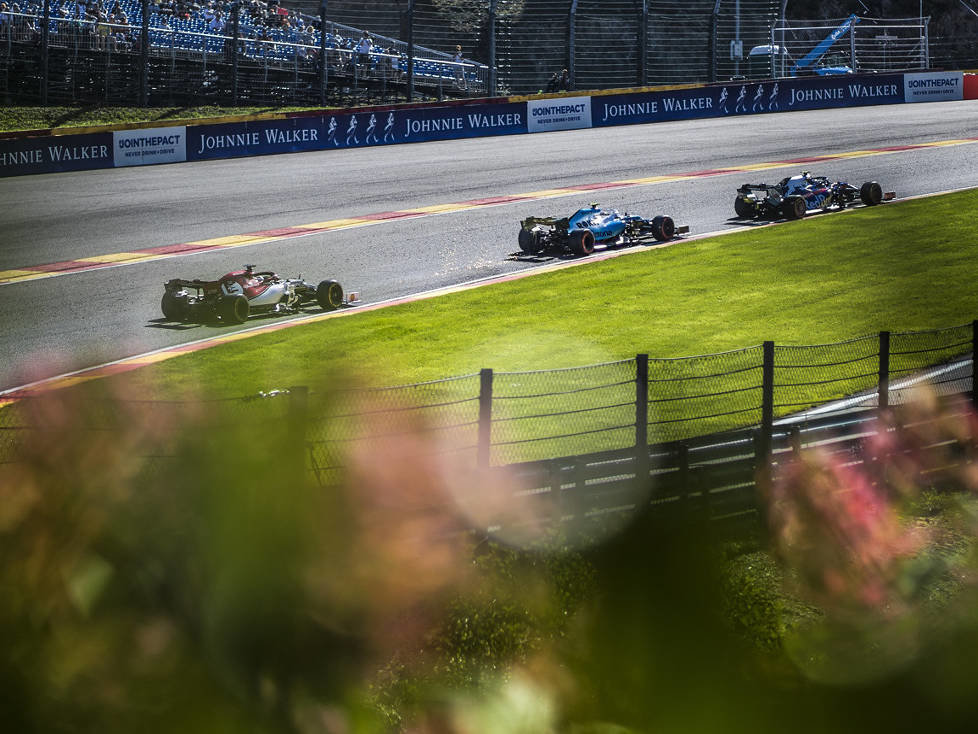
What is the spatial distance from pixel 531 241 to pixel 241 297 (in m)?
5.78

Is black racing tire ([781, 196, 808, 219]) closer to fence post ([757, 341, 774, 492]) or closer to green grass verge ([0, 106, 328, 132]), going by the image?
fence post ([757, 341, 774, 492])

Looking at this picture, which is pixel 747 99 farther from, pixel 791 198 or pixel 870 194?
pixel 791 198

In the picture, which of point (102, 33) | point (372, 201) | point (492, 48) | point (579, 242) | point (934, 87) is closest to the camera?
point (579, 242)

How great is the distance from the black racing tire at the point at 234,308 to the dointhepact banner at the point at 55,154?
12.5 meters

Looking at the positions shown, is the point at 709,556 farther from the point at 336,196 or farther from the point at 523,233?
the point at 336,196

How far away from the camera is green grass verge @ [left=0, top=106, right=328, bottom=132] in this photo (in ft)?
86.6

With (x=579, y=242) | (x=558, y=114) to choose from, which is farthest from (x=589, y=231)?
(x=558, y=114)

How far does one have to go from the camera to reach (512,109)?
31938 millimetres

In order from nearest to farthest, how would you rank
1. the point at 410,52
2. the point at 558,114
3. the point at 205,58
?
the point at 205,58
the point at 410,52
the point at 558,114

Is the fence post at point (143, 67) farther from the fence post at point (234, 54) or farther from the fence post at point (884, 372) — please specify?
the fence post at point (884, 372)

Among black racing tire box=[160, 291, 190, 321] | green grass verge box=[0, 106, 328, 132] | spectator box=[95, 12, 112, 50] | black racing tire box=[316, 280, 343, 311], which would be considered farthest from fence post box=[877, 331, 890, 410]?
spectator box=[95, 12, 112, 50]

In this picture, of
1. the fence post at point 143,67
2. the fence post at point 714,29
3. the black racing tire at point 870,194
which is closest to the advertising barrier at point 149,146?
the fence post at point 143,67

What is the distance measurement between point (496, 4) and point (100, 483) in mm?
32084

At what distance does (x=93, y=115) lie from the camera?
27.9 metres
